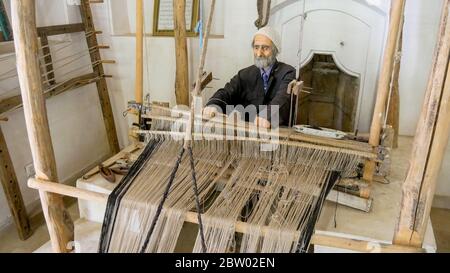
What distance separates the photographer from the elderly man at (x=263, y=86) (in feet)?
6.98

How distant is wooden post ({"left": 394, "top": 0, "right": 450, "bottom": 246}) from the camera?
99cm

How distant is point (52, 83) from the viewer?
8.51 ft

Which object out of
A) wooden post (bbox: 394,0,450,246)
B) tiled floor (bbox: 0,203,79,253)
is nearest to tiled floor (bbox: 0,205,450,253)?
tiled floor (bbox: 0,203,79,253)

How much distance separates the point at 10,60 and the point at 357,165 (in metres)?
2.05

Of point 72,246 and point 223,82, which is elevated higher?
point 223,82

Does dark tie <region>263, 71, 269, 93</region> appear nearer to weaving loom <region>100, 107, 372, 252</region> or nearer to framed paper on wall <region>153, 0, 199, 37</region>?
weaving loom <region>100, 107, 372, 252</region>

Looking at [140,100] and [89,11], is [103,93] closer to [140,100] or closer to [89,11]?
[89,11]

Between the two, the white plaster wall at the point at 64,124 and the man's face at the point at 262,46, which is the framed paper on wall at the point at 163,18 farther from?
the man's face at the point at 262,46

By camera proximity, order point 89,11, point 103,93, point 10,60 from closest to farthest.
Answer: point 10,60, point 89,11, point 103,93

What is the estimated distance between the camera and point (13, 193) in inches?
87.6

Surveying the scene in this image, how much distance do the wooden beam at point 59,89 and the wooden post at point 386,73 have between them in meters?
1.96

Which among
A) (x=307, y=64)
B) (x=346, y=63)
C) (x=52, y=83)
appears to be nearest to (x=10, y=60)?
(x=52, y=83)
